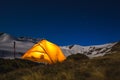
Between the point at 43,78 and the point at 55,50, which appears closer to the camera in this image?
the point at 43,78

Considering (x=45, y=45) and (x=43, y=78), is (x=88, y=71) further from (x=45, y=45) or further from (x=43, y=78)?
(x=45, y=45)

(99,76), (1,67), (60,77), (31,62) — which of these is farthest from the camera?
(31,62)

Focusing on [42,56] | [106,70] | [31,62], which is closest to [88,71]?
[106,70]

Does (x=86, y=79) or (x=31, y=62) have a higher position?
(x=31, y=62)

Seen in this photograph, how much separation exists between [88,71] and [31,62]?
90.8 ft

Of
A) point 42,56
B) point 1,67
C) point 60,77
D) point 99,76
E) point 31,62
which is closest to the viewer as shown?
point 99,76

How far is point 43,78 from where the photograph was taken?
13820 millimetres

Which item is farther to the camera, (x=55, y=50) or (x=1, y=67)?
(x=55, y=50)

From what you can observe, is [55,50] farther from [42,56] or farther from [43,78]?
[43,78]

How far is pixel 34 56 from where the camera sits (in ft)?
128

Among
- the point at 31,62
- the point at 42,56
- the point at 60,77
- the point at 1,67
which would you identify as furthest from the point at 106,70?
the point at 31,62

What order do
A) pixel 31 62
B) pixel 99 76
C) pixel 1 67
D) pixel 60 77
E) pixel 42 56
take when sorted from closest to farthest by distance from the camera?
pixel 99 76
pixel 60 77
pixel 1 67
pixel 42 56
pixel 31 62

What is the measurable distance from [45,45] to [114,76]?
26483 millimetres

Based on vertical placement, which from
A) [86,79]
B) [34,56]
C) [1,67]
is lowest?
[86,79]
